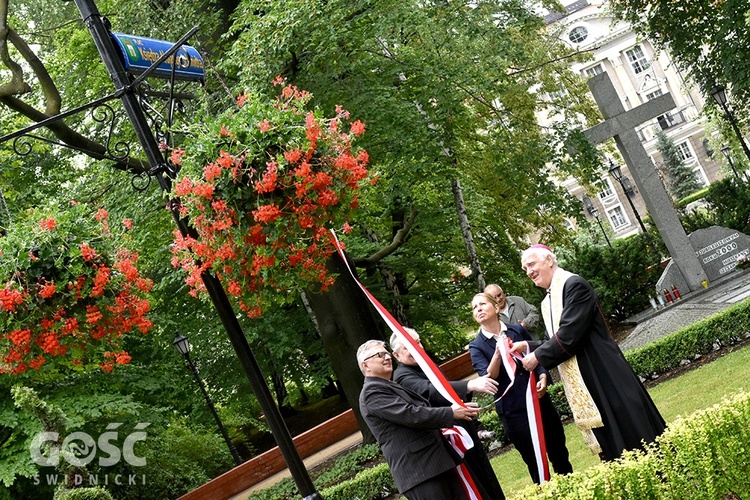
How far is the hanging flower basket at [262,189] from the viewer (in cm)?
685

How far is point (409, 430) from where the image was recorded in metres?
6.30

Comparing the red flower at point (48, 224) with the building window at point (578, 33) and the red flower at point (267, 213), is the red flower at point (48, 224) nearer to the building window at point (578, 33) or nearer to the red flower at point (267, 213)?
the red flower at point (267, 213)

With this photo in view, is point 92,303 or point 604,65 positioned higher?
point 604,65

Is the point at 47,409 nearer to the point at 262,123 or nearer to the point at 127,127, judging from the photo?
the point at 262,123

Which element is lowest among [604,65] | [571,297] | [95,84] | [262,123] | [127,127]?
[571,297]

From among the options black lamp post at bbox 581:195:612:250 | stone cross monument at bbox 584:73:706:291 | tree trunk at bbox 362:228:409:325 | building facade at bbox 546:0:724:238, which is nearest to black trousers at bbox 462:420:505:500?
stone cross monument at bbox 584:73:706:291

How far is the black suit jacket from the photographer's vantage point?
6.12 m

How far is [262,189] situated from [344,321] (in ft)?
27.2

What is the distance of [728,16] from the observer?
2373 cm

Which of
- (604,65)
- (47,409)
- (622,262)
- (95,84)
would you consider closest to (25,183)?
(95,84)

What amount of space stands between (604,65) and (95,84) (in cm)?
5809

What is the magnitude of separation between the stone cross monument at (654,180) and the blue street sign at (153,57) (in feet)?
43.1

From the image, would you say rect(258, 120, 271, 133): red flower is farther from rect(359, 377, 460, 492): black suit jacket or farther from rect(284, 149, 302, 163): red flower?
rect(359, 377, 460, 492): black suit jacket

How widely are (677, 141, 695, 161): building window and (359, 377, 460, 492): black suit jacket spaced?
67816 millimetres
